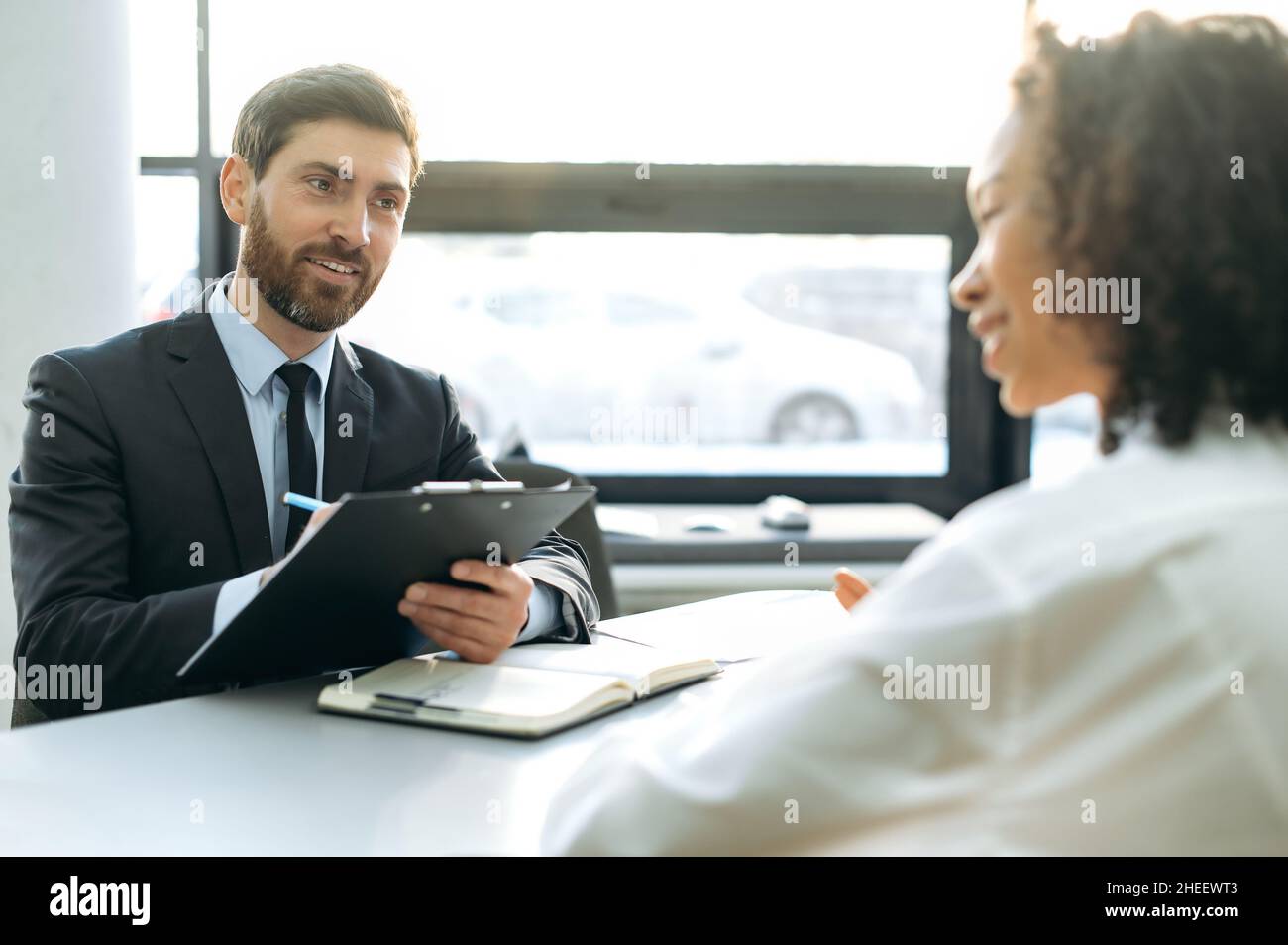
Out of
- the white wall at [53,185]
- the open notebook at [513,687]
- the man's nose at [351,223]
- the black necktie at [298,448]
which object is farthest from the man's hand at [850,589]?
the white wall at [53,185]

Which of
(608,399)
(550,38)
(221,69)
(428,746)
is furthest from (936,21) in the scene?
(428,746)

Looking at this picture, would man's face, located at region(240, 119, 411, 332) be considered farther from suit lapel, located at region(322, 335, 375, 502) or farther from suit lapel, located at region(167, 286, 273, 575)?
suit lapel, located at region(167, 286, 273, 575)

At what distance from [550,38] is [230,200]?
1.42 metres

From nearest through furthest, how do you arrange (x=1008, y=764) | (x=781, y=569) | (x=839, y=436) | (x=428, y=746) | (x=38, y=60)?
(x=1008, y=764) → (x=428, y=746) → (x=38, y=60) → (x=781, y=569) → (x=839, y=436)

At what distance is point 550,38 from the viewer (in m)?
3.17

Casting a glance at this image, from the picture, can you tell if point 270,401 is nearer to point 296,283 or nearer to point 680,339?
point 296,283

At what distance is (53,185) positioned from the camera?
2.69 m

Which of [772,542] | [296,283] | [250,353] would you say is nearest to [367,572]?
[250,353]

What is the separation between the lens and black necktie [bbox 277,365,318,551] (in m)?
1.77

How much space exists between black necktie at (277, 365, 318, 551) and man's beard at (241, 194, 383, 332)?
0.14 metres

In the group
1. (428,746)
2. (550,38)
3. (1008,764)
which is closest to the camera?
(1008,764)

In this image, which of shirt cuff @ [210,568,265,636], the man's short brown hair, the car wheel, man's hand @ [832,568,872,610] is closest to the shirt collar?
the man's short brown hair

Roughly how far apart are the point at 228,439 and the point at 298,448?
0.34 ft
